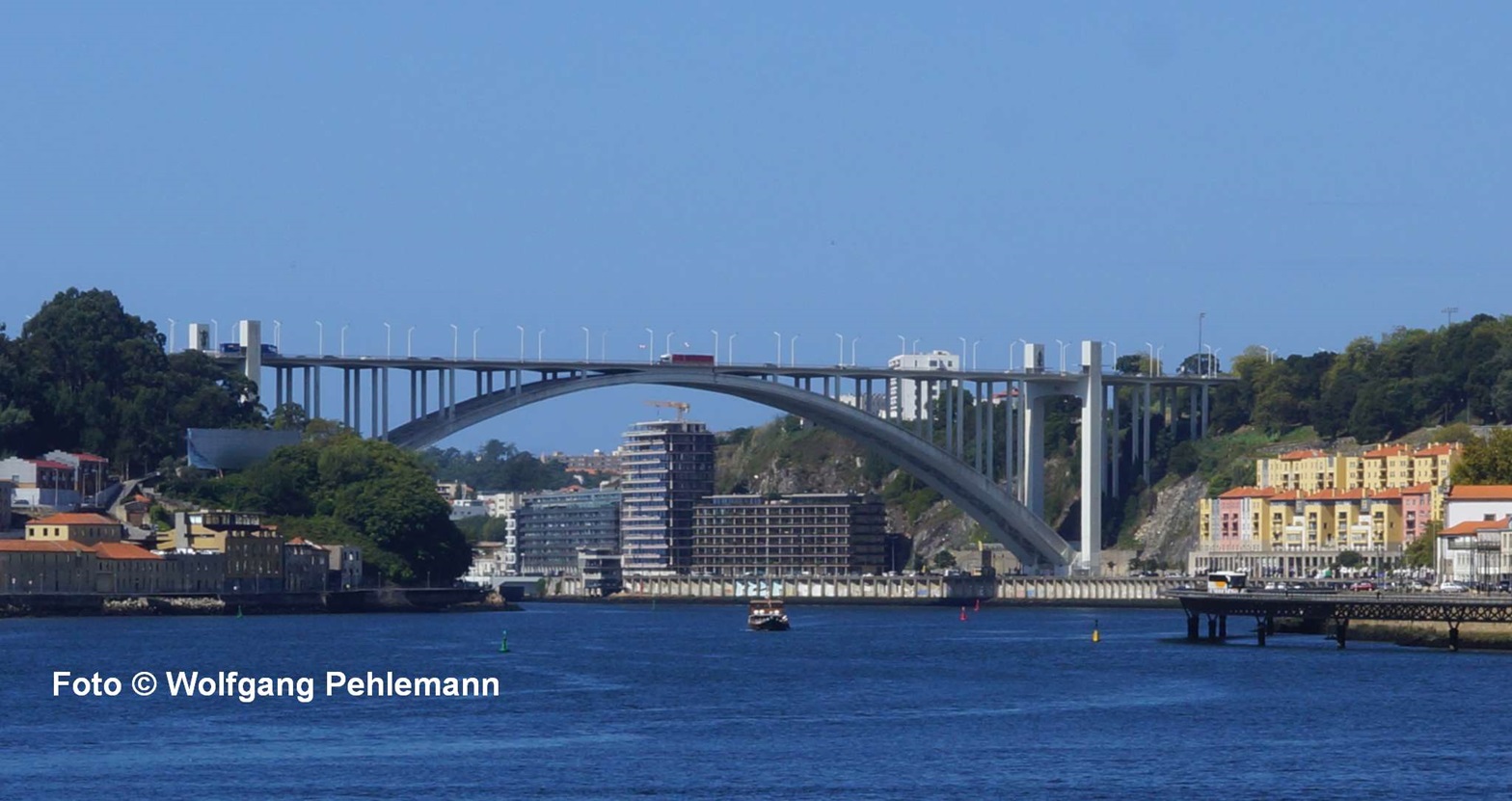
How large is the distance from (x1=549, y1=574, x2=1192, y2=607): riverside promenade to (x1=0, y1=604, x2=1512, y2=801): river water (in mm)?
43475

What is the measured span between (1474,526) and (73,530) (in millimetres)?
47777

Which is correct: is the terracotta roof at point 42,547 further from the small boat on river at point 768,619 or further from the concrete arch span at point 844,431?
the small boat on river at point 768,619

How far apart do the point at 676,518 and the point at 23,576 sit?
7120cm

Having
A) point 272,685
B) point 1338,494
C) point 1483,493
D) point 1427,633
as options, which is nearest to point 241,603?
point 272,685

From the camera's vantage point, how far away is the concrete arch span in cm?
10362

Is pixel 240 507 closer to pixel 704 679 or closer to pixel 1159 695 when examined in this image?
pixel 704 679

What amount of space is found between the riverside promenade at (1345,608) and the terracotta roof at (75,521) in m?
40.3

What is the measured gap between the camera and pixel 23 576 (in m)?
93.6

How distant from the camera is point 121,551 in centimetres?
9619

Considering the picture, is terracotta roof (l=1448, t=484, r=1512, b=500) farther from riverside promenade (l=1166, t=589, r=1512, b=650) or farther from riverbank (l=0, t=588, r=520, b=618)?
riverbank (l=0, t=588, r=520, b=618)

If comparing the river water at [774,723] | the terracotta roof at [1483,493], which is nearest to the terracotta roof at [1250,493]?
the terracotta roof at [1483,493]

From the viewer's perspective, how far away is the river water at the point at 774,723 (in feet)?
129

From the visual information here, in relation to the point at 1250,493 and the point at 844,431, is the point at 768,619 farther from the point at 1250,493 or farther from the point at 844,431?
the point at 1250,493

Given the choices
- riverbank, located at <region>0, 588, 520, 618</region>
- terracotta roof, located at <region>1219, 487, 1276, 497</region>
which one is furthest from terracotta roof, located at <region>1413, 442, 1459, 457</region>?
riverbank, located at <region>0, 588, 520, 618</region>
